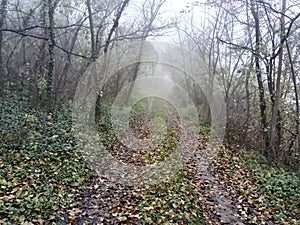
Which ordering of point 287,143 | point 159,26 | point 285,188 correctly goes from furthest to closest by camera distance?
point 159,26 → point 287,143 → point 285,188

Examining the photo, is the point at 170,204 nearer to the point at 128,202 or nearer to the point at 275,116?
the point at 128,202

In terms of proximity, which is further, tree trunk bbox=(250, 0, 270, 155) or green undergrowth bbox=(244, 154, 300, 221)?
tree trunk bbox=(250, 0, 270, 155)

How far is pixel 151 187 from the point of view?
5.47 metres

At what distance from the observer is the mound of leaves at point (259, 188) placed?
16.0ft

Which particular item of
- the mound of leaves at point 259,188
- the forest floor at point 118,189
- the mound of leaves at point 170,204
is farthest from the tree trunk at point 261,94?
the mound of leaves at point 170,204

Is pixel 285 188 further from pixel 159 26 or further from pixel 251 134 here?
pixel 159 26

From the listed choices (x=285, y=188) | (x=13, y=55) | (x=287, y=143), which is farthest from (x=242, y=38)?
(x=13, y=55)

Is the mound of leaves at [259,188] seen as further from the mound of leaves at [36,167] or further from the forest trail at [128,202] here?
the mound of leaves at [36,167]

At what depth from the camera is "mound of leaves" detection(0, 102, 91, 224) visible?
4152mm

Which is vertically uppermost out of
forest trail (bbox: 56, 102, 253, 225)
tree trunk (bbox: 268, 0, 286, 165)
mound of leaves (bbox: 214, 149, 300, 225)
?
tree trunk (bbox: 268, 0, 286, 165)

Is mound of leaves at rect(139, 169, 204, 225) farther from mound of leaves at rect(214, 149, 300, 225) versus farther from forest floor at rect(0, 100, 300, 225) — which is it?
mound of leaves at rect(214, 149, 300, 225)

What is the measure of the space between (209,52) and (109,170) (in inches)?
404

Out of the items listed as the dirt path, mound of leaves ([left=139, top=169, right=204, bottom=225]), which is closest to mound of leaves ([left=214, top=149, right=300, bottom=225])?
the dirt path

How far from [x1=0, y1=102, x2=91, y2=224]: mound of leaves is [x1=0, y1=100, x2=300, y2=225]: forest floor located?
0.04 feet
